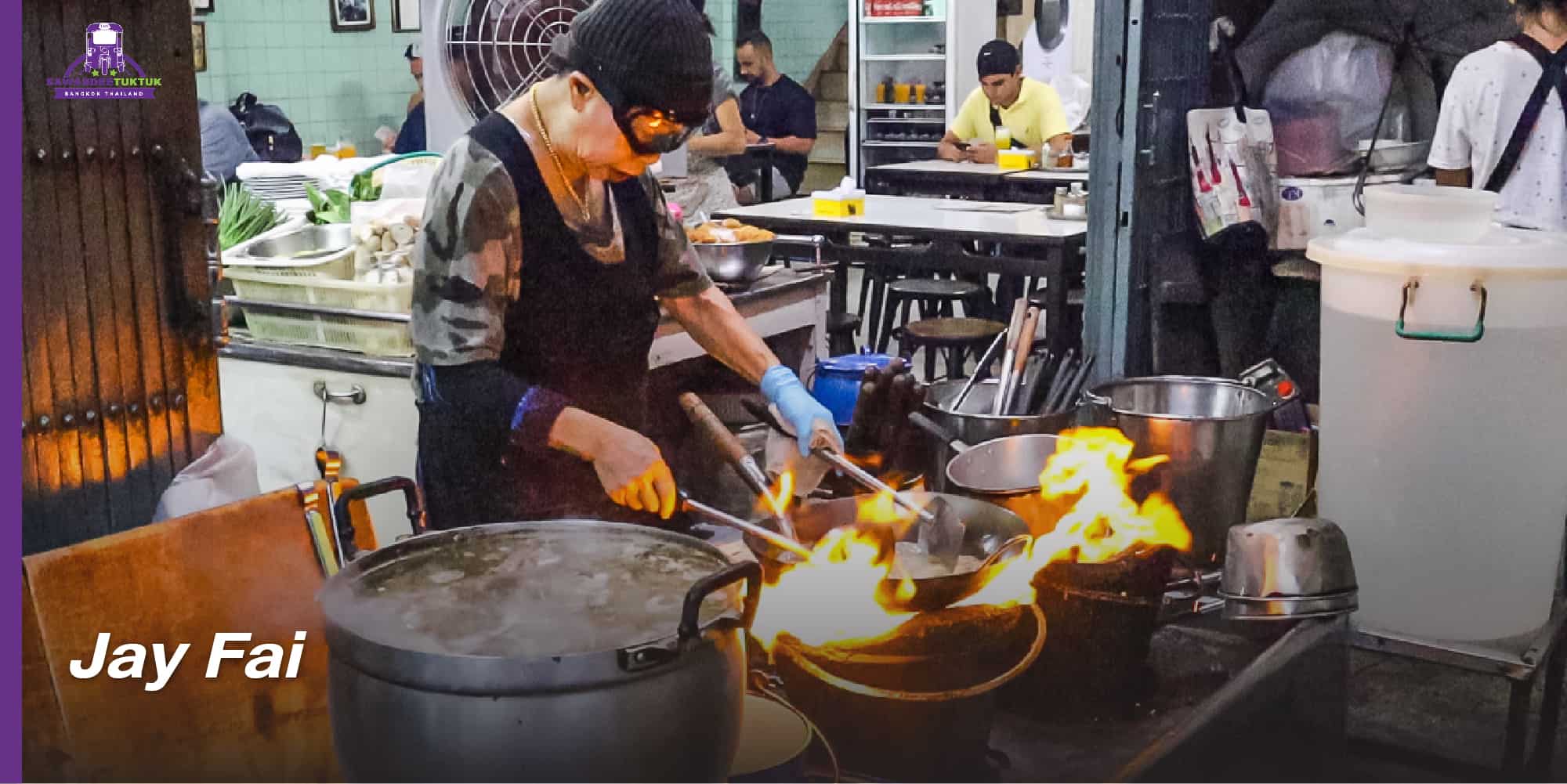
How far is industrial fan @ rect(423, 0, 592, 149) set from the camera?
3.51 meters

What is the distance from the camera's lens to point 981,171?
284 inches

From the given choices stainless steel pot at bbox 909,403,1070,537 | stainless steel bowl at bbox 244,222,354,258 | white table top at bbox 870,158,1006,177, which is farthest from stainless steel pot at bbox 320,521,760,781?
white table top at bbox 870,158,1006,177

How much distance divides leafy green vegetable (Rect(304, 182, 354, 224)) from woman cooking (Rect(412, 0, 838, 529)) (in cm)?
168

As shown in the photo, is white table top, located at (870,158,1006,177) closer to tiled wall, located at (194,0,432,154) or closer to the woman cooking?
tiled wall, located at (194,0,432,154)

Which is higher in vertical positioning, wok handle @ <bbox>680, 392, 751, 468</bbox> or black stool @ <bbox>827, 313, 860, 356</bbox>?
wok handle @ <bbox>680, 392, 751, 468</bbox>

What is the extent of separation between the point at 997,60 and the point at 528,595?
673cm

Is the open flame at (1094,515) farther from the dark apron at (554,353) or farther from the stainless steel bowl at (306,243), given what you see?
the stainless steel bowl at (306,243)

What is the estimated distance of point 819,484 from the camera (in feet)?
7.80

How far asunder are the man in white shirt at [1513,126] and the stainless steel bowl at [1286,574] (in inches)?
100

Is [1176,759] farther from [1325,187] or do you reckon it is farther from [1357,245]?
[1325,187]

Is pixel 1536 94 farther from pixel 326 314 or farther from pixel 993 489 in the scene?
pixel 326 314

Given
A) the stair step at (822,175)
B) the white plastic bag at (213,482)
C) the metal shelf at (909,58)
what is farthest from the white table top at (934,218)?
the stair step at (822,175)

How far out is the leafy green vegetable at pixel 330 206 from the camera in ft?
12.5

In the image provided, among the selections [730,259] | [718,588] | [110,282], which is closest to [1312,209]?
[730,259]
